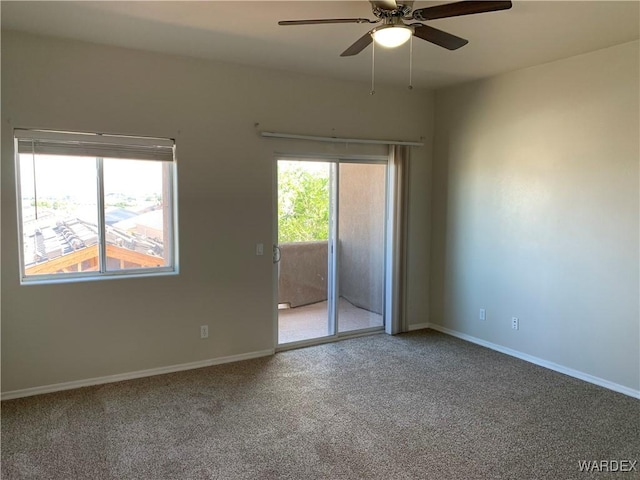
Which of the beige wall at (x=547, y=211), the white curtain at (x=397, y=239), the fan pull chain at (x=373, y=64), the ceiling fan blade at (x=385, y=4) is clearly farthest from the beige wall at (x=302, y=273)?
the ceiling fan blade at (x=385, y=4)

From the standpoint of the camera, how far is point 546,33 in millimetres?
3287

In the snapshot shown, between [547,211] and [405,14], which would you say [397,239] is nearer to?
[547,211]

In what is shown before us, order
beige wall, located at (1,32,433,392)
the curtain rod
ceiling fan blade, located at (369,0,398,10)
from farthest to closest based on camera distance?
the curtain rod, beige wall, located at (1,32,433,392), ceiling fan blade, located at (369,0,398,10)

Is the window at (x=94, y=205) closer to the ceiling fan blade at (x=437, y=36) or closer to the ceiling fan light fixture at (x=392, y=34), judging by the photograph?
the ceiling fan light fixture at (x=392, y=34)

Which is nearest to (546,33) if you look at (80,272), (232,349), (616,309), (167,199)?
(616,309)

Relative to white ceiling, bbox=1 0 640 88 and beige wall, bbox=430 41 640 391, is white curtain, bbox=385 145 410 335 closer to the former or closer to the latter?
beige wall, bbox=430 41 640 391

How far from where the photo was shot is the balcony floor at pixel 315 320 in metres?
4.73

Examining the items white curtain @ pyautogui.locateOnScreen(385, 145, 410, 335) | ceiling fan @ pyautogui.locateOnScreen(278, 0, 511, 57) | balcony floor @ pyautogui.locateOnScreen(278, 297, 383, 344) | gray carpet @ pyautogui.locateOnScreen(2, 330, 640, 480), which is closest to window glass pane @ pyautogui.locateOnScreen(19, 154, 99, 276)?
gray carpet @ pyautogui.locateOnScreen(2, 330, 640, 480)

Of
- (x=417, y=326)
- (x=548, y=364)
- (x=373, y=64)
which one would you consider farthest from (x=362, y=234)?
(x=548, y=364)

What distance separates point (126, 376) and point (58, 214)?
1.47m

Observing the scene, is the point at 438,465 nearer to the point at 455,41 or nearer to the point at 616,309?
the point at 616,309

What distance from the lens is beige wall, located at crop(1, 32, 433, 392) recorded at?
11.3 ft

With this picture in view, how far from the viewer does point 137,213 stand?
3.92 metres

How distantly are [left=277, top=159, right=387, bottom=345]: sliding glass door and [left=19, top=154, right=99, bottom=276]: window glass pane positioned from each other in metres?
1.69
